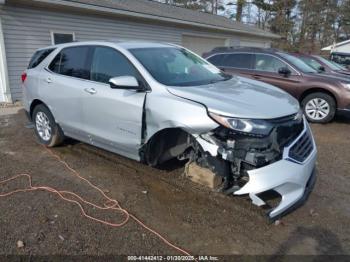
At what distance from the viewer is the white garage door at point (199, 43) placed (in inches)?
668

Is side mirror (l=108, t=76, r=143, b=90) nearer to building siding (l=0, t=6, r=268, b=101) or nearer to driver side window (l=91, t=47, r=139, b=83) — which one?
driver side window (l=91, t=47, r=139, b=83)

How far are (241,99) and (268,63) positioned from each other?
541 centimetres

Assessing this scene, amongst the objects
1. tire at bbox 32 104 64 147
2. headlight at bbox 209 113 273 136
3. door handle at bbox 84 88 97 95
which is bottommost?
tire at bbox 32 104 64 147

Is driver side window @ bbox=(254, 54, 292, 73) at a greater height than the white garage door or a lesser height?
lesser

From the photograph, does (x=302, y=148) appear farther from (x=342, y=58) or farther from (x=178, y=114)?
(x=342, y=58)

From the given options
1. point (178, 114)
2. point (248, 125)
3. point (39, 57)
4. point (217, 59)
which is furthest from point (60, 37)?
point (248, 125)

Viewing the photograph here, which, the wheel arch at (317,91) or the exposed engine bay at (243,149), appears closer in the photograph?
the exposed engine bay at (243,149)

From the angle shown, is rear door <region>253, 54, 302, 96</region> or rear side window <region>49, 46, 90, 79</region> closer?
rear side window <region>49, 46, 90, 79</region>

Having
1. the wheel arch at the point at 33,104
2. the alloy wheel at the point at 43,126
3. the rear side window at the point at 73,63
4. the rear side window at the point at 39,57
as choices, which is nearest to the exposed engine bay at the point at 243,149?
the rear side window at the point at 73,63

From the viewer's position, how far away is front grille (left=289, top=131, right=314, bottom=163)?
10.9ft

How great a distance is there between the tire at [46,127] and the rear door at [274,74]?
17.2 ft

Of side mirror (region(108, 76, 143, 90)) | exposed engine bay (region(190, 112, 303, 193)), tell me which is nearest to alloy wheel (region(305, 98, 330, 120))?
exposed engine bay (region(190, 112, 303, 193))

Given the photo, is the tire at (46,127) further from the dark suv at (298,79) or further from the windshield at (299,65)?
the windshield at (299,65)

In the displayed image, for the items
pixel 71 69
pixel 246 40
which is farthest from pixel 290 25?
pixel 71 69
